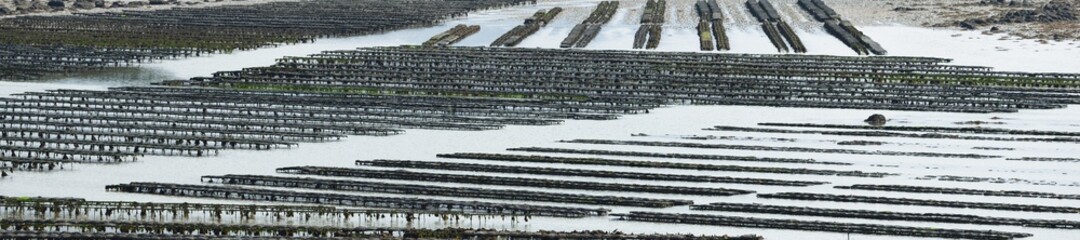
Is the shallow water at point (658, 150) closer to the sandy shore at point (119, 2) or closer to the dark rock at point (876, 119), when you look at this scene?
the dark rock at point (876, 119)

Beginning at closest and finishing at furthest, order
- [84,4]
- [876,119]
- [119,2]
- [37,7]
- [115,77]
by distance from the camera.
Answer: [876,119] < [115,77] < [37,7] < [84,4] < [119,2]

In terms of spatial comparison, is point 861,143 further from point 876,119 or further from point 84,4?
point 84,4

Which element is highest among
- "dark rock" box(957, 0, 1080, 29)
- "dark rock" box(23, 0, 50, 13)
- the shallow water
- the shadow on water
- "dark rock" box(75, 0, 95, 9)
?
"dark rock" box(75, 0, 95, 9)

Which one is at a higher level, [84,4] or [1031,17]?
[84,4]

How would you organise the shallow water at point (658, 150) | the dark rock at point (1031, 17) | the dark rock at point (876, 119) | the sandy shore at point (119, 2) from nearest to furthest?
the shallow water at point (658, 150)
the dark rock at point (876, 119)
the dark rock at point (1031, 17)
the sandy shore at point (119, 2)

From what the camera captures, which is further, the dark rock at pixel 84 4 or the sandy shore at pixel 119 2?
the dark rock at pixel 84 4

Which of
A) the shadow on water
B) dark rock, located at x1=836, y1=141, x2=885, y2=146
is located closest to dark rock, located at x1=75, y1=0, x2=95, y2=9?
the shadow on water

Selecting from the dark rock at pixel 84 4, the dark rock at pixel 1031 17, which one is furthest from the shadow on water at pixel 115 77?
the dark rock at pixel 1031 17

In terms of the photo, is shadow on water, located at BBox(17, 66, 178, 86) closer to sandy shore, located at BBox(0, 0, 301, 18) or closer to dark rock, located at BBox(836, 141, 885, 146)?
dark rock, located at BBox(836, 141, 885, 146)

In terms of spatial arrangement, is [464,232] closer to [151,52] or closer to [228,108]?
[228,108]

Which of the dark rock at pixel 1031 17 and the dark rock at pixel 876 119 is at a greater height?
the dark rock at pixel 1031 17

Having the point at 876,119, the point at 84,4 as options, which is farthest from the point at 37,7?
the point at 876,119

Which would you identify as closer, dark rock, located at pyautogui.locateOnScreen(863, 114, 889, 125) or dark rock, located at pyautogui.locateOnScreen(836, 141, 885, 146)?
dark rock, located at pyautogui.locateOnScreen(836, 141, 885, 146)
